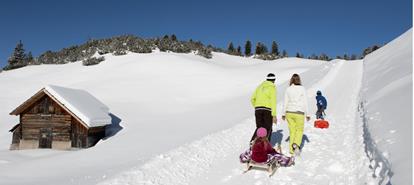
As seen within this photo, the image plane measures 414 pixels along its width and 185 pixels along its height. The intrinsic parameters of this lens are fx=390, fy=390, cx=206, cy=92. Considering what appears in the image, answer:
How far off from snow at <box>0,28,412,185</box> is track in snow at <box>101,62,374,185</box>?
0.09 feet

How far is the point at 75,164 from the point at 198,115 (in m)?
14.6

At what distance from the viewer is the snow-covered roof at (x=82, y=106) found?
853 inches

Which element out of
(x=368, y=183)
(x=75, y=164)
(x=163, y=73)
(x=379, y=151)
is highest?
(x=163, y=73)

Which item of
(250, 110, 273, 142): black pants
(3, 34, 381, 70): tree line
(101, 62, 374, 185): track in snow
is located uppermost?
(3, 34, 381, 70): tree line

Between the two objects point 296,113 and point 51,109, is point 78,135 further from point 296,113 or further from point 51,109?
point 296,113

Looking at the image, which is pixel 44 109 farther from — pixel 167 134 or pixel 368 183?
pixel 368 183

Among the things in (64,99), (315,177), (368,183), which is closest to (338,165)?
(315,177)

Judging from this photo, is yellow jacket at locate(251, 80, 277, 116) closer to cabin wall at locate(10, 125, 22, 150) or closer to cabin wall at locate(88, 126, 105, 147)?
cabin wall at locate(88, 126, 105, 147)

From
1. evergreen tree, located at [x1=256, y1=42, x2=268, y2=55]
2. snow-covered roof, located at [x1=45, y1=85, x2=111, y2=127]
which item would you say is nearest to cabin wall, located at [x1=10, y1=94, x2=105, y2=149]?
snow-covered roof, located at [x1=45, y1=85, x2=111, y2=127]

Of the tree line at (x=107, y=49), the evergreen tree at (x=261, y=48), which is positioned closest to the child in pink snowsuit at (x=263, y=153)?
the tree line at (x=107, y=49)

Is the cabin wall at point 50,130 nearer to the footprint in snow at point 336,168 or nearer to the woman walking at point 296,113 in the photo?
the woman walking at point 296,113

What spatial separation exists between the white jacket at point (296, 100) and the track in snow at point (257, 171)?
1.29 m

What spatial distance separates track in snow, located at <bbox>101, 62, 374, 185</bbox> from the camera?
866 centimetres

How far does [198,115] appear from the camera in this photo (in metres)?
26.5
